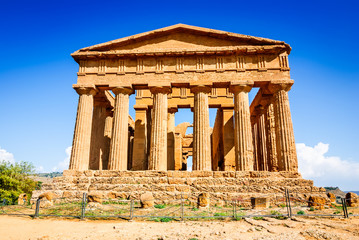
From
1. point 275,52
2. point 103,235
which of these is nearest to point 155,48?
point 275,52

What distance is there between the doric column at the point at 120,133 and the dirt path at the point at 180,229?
768 cm

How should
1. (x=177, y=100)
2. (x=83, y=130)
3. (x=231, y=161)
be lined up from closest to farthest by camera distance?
(x=83, y=130) < (x=231, y=161) < (x=177, y=100)

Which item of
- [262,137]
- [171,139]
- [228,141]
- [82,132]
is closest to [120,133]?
[82,132]

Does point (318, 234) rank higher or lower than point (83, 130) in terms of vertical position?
lower

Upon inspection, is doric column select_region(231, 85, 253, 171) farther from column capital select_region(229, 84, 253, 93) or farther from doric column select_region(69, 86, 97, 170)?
doric column select_region(69, 86, 97, 170)

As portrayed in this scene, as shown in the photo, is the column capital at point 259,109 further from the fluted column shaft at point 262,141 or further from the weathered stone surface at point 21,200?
the weathered stone surface at point 21,200

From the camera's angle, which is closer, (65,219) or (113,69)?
(65,219)

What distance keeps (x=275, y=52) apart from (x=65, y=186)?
16.5 m

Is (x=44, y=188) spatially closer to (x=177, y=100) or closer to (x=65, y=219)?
(x=65, y=219)

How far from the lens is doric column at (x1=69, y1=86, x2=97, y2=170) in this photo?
16.5 meters

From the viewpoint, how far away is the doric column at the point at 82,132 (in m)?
16.5

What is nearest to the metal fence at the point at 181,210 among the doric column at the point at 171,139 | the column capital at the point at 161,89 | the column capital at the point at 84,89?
the column capital at the point at 161,89

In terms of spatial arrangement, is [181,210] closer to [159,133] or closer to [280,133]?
[159,133]

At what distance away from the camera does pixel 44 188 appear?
1421 cm
